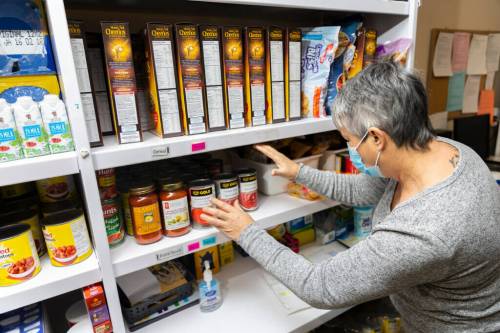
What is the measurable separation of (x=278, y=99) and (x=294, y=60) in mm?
133

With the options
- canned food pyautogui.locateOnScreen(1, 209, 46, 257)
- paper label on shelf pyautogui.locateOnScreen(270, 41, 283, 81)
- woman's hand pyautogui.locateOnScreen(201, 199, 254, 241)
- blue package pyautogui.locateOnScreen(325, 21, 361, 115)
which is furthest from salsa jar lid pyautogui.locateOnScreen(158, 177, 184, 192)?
blue package pyautogui.locateOnScreen(325, 21, 361, 115)

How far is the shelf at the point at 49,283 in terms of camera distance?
65 centimetres

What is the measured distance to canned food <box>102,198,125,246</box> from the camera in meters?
0.81

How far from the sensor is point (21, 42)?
63 cm

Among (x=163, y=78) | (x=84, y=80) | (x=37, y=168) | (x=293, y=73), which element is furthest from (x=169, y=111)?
(x=293, y=73)

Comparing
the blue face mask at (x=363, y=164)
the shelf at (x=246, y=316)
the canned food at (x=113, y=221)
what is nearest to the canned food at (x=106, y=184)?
the canned food at (x=113, y=221)

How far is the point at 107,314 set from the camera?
0.77 metres

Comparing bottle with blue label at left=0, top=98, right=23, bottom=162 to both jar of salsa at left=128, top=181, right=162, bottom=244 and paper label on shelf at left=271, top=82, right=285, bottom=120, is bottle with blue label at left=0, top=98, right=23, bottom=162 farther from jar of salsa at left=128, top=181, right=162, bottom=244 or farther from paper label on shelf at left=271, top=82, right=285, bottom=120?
paper label on shelf at left=271, top=82, right=285, bottom=120

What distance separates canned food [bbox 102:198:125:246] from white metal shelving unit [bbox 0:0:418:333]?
0.09ft

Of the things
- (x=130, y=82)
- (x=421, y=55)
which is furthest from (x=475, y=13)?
(x=130, y=82)

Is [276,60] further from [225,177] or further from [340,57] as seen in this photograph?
[225,177]

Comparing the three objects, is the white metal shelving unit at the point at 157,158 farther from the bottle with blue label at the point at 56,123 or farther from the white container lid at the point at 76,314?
the white container lid at the point at 76,314

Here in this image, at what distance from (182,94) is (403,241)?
618 millimetres

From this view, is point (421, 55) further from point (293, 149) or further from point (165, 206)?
point (165, 206)
